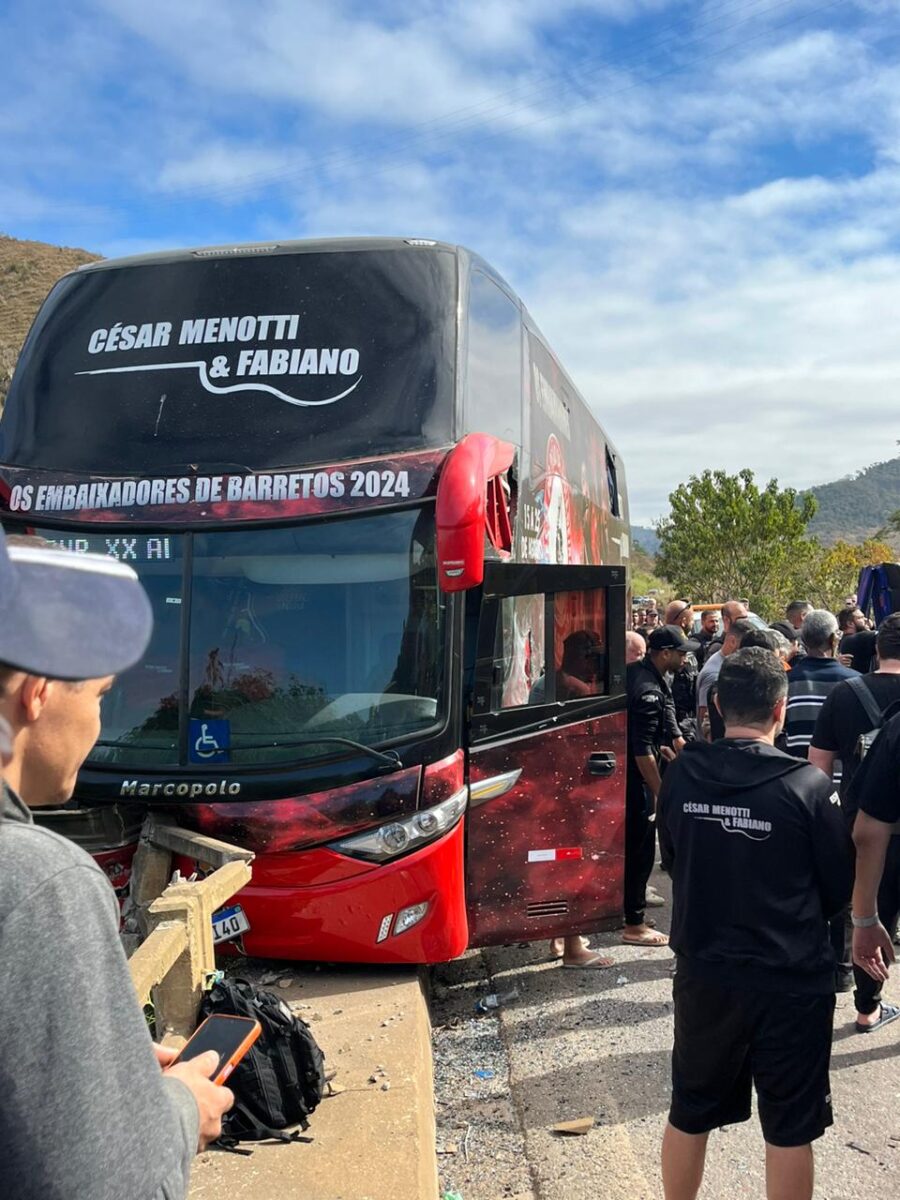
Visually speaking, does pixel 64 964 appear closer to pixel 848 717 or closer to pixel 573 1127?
pixel 573 1127

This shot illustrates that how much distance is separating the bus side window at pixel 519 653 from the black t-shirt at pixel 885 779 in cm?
198

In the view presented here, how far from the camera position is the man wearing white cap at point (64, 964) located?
4.07ft

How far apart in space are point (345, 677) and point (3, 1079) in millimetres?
3623

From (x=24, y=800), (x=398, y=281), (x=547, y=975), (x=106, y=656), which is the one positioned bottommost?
(x=547, y=975)

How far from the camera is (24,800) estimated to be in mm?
1435

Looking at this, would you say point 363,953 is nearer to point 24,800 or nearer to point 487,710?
point 487,710

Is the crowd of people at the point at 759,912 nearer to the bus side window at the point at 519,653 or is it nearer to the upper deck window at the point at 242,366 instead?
the bus side window at the point at 519,653

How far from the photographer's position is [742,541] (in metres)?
42.0

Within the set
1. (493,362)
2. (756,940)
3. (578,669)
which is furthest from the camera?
(493,362)

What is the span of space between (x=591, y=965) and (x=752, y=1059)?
317cm

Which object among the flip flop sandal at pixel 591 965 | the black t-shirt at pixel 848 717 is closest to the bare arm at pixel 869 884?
the black t-shirt at pixel 848 717

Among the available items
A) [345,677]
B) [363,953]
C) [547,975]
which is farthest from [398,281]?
[547,975]

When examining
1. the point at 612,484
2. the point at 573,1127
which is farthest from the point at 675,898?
the point at 612,484

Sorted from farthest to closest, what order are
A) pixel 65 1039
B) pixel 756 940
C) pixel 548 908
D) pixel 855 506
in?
pixel 855 506
pixel 548 908
pixel 756 940
pixel 65 1039
